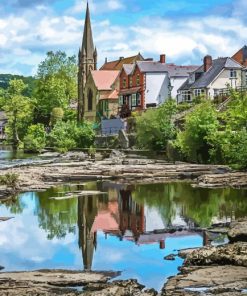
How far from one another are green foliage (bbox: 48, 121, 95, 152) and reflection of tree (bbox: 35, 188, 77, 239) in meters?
60.8

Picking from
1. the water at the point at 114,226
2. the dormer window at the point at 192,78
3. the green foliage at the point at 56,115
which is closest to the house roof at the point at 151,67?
the dormer window at the point at 192,78

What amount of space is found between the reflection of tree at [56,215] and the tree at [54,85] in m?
94.2

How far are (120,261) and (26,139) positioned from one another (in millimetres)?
93242

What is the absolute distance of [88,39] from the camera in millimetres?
146500

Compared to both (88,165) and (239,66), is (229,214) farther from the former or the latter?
(239,66)

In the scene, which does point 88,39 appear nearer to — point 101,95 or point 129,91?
point 101,95

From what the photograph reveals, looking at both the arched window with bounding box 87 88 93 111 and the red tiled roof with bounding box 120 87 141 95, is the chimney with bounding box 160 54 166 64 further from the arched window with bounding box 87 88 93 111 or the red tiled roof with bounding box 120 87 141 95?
the arched window with bounding box 87 88 93 111

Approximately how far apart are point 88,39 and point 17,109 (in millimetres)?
25348

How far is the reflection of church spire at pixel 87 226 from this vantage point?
27070 millimetres

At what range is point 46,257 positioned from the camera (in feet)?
88.5

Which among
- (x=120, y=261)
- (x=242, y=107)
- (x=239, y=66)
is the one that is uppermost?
(x=239, y=66)

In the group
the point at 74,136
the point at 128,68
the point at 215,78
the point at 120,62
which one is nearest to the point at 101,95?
the point at 128,68

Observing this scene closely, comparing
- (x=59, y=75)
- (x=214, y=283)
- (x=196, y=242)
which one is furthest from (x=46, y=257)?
(x=59, y=75)

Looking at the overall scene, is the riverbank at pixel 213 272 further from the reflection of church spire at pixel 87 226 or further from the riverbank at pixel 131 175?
the riverbank at pixel 131 175
